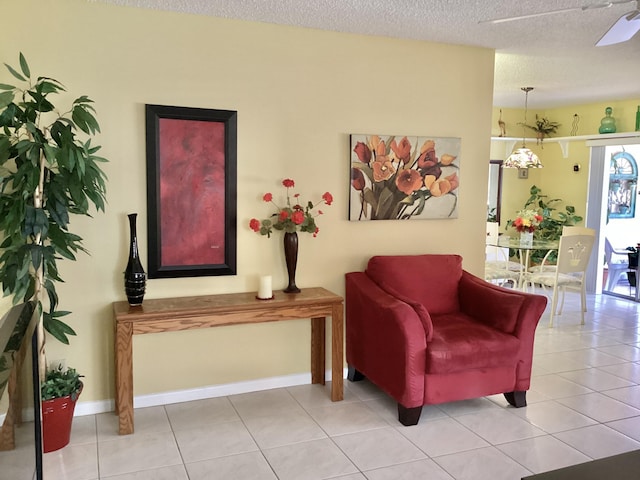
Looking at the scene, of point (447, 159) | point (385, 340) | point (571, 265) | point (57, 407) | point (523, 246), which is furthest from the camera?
point (523, 246)

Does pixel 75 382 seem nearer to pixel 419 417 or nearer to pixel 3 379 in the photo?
pixel 419 417

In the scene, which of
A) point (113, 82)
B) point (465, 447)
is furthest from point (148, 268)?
point (465, 447)

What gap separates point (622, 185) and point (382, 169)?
4.39 metres

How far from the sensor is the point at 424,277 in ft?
12.6

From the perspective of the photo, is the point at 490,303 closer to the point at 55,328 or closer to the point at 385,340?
the point at 385,340

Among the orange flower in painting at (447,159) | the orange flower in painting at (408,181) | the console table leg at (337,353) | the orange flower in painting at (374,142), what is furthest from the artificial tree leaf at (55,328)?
the orange flower in painting at (447,159)

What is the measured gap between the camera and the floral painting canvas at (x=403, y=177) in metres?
3.85

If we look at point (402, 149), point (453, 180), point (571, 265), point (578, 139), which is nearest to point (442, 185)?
point (453, 180)

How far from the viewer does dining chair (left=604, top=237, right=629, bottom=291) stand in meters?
6.86

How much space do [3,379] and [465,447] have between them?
8.39 feet

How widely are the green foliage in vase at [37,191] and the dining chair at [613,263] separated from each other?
20.6 feet

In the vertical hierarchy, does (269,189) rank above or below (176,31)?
below

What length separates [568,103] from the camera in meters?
6.76

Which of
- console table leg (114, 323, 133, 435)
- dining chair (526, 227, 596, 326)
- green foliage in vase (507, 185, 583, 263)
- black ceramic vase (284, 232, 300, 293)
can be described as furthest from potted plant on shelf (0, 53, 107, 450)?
green foliage in vase (507, 185, 583, 263)
